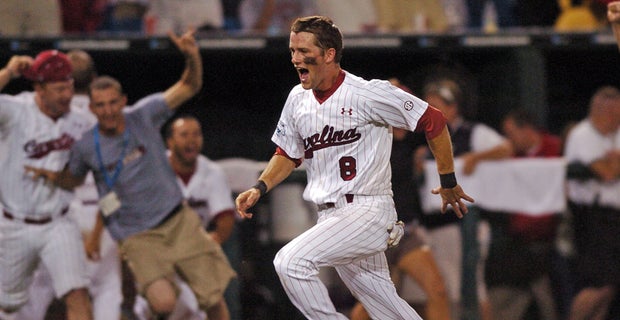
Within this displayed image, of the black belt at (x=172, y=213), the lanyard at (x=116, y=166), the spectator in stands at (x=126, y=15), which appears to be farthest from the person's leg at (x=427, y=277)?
the spectator in stands at (x=126, y=15)

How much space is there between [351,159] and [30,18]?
3665 millimetres

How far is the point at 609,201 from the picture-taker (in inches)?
275

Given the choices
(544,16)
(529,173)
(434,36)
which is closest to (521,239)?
(529,173)

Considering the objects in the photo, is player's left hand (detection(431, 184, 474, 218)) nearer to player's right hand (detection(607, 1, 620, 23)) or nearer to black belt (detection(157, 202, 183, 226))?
player's right hand (detection(607, 1, 620, 23))

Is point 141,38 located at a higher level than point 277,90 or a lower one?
higher

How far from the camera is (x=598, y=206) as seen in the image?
7.00 metres

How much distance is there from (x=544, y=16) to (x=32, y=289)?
4.86 metres

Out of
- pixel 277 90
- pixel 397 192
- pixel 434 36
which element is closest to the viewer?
pixel 397 192

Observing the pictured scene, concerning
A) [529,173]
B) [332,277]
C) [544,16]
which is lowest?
[332,277]

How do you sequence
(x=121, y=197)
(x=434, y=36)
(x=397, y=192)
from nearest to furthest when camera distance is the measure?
1. (x=121, y=197)
2. (x=397, y=192)
3. (x=434, y=36)

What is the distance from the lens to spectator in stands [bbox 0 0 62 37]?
725 centimetres

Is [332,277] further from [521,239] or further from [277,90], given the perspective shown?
[277,90]

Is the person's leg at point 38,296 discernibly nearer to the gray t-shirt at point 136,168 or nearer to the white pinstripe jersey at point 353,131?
the gray t-shirt at point 136,168

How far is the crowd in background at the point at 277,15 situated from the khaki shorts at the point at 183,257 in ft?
6.48
